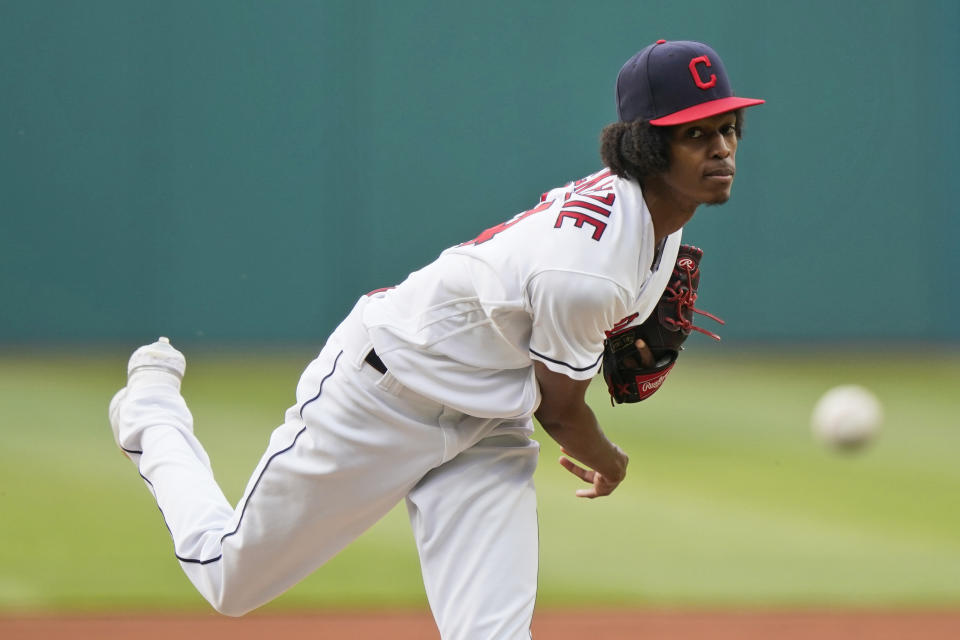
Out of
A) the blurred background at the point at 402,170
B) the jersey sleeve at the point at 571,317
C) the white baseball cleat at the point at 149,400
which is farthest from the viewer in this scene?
the blurred background at the point at 402,170

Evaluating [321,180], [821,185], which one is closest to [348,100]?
[321,180]

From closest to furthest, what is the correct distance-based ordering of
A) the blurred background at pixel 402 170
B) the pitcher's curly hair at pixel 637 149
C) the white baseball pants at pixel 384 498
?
the pitcher's curly hair at pixel 637 149
the white baseball pants at pixel 384 498
the blurred background at pixel 402 170

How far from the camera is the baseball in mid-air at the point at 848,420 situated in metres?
6.09

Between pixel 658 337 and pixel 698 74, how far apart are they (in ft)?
2.39

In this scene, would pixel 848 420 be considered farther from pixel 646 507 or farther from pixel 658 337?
pixel 658 337

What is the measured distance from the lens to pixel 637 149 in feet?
7.78

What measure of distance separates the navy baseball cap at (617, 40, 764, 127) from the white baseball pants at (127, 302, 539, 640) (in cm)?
77

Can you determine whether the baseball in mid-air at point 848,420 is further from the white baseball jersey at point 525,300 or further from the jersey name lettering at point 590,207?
the jersey name lettering at point 590,207

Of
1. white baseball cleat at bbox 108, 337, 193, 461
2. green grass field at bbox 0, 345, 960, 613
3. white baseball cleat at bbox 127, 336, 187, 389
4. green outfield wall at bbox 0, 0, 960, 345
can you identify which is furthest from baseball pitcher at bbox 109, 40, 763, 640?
green outfield wall at bbox 0, 0, 960, 345

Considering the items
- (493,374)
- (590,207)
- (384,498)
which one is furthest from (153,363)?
(590,207)

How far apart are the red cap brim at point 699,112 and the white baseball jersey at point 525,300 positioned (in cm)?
15

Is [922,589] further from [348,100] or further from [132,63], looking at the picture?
[132,63]

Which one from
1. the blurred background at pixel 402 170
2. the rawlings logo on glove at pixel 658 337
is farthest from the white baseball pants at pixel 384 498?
the blurred background at pixel 402 170

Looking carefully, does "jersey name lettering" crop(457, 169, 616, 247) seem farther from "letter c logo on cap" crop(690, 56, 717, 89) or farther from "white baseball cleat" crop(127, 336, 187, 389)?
"white baseball cleat" crop(127, 336, 187, 389)
